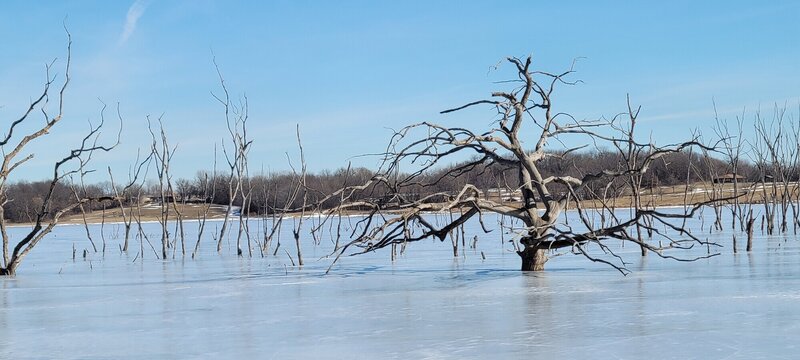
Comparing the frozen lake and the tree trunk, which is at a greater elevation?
the tree trunk

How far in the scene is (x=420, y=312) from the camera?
23.5ft

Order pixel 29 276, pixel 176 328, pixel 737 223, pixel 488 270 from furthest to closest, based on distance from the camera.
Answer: pixel 737 223 → pixel 29 276 → pixel 488 270 → pixel 176 328

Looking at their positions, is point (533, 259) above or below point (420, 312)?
above

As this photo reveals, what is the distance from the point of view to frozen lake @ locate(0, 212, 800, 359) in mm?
5484

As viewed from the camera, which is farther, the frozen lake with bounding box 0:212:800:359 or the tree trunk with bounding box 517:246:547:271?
Result: the tree trunk with bounding box 517:246:547:271

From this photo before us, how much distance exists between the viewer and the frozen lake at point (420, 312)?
5484mm

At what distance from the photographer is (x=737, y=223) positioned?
79.4 feet

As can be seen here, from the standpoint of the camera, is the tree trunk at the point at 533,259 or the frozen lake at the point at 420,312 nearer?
the frozen lake at the point at 420,312

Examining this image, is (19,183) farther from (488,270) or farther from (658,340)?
(658,340)

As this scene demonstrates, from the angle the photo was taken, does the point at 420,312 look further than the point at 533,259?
No

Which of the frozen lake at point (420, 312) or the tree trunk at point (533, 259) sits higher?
the tree trunk at point (533, 259)

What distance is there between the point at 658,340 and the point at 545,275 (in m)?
4.51

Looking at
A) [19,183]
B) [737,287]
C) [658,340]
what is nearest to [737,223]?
[737,287]

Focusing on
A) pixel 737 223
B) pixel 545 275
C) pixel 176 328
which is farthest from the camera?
pixel 737 223
